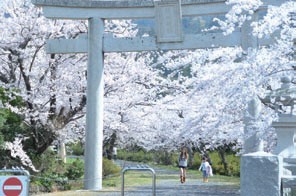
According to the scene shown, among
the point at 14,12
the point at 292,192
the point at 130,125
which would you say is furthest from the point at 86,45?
the point at 292,192

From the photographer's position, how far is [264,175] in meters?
6.70

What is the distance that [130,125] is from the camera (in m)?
22.8

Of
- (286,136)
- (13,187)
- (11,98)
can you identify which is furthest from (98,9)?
(13,187)

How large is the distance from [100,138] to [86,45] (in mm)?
2885

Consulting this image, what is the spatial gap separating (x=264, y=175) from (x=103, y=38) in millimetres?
11268

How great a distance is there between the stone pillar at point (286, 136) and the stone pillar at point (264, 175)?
244cm

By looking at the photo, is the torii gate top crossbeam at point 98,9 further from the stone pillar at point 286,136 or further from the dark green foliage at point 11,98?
the stone pillar at point 286,136

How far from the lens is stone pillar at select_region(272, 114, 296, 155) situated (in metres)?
9.09

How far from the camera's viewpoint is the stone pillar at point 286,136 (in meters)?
9.09

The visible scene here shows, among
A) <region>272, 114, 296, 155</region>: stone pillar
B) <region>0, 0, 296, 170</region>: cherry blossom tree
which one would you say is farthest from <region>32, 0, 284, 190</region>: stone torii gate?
<region>272, 114, 296, 155</region>: stone pillar

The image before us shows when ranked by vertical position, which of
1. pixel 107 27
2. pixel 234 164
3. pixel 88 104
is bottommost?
pixel 234 164

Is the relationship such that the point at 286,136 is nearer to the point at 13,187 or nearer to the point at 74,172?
the point at 13,187

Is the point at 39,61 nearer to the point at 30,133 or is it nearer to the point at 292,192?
the point at 30,133

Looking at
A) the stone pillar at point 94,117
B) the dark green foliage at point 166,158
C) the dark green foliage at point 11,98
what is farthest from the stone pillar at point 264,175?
the dark green foliage at point 166,158
